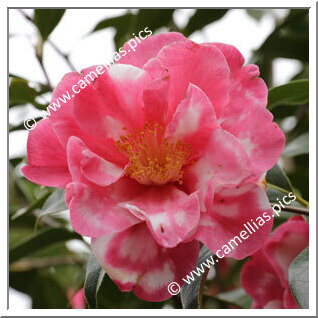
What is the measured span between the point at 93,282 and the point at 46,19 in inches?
23.4

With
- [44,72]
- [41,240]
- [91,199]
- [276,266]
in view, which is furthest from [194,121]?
[41,240]

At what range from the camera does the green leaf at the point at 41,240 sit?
110cm

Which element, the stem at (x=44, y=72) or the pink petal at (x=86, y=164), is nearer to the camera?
the pink petal at (x=86, y=164)

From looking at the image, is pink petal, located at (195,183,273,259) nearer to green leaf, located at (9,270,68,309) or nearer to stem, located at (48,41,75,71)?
stem, located at (48,41,75,71)

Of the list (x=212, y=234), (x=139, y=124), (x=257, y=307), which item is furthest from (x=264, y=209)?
(x=257, y=307)

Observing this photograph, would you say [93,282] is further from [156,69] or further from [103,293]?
[156,69]

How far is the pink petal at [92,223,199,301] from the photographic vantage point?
67 centimetres

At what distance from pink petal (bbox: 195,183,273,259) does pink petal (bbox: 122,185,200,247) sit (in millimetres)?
36

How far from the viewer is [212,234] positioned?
25.7 inches

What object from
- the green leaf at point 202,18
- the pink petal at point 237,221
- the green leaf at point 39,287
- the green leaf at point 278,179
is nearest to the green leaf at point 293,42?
the green leaf at point 202,18

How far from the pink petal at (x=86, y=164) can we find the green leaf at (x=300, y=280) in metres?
0.33

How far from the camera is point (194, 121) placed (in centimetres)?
67

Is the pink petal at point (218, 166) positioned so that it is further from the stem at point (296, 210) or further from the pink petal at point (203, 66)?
the stem at point (296, 210)

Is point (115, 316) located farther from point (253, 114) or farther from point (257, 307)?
point (253, 114)
